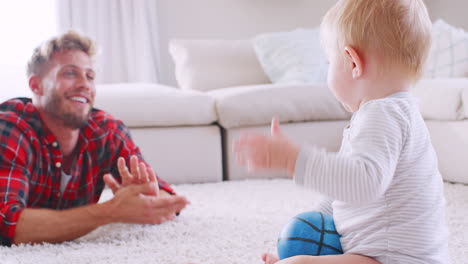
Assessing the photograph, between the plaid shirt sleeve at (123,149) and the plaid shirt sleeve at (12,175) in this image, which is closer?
the plaid shirt sleeve at (12,175)

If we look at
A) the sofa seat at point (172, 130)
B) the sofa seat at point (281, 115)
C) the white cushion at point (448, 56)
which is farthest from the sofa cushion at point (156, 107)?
the white cushion at point (448, 56)

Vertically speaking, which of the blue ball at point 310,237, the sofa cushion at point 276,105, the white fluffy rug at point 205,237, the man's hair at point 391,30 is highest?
the man's hair at point 391,30

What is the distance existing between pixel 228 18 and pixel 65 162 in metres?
2.92

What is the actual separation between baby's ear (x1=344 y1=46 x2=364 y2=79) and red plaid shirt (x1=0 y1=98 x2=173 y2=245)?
0.99 meters

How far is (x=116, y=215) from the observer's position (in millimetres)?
1460

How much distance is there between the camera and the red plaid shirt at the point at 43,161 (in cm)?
140

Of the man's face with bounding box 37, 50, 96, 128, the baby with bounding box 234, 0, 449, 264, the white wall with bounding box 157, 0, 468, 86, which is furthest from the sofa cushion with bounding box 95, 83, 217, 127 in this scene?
the white wall with bounding box 157, 0, 468, 86

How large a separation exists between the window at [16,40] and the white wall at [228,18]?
1.01 metres

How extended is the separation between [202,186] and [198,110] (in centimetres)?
38

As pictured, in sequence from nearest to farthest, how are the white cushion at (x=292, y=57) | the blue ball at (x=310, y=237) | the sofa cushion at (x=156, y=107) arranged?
1. the blue ball at (x=310, y=237)
2. the sofa cushion at (x=156, y=107)
3. the white cushion at (x=292, y=57)

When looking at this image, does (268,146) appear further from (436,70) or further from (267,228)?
(436,70)

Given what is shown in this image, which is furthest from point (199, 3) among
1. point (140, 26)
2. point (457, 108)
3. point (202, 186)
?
point (457, 108)

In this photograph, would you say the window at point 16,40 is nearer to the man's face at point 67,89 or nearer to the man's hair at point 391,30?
the man's face at point 67,89

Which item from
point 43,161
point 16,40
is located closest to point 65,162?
point 43,161
